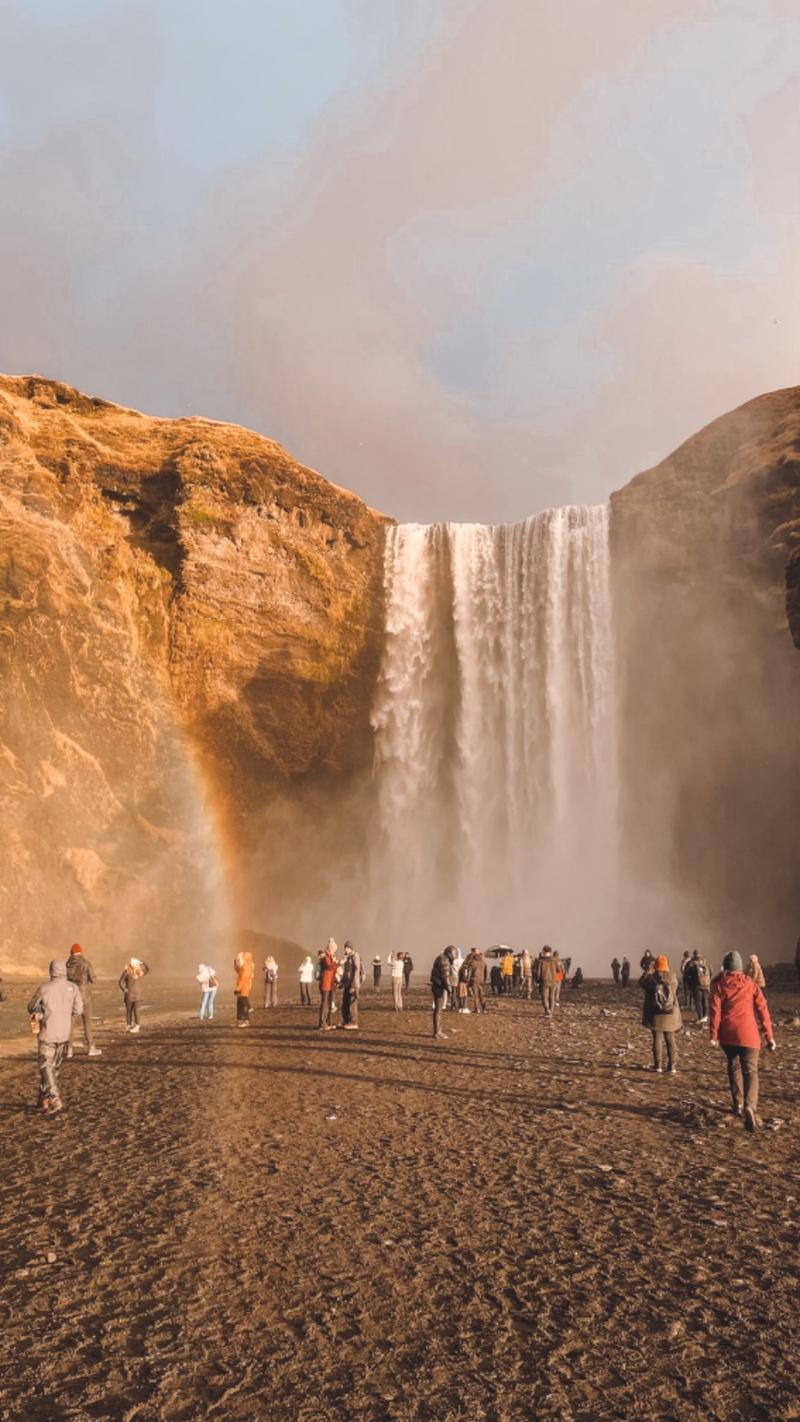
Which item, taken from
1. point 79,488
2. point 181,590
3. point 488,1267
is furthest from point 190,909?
point 488,1267

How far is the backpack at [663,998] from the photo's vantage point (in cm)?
1227

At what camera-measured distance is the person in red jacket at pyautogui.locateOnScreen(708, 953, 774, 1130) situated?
30.0 ft

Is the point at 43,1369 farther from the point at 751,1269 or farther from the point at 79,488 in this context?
the point at 79,488

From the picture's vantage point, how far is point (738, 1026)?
9.30 metres

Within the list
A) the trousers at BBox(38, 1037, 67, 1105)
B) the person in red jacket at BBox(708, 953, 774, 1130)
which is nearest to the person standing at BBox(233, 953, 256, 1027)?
the trousers at BBox(38, 1037, 67, 1105)

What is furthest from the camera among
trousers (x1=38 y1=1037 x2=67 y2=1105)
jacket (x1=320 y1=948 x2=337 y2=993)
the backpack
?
jacket (x1=320 y1=948 x2=337 y2=993)

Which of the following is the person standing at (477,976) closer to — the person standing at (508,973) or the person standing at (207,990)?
the person standing at (207,990)

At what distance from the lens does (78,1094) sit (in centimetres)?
1195

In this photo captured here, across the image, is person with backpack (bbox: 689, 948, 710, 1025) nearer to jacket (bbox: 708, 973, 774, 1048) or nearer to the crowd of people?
the crowd of people

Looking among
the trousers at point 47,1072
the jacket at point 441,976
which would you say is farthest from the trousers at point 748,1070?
the trousers at point 47,1072

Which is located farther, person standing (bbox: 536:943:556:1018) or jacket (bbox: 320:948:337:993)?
person standing (bbox: 536:943:556:1018)

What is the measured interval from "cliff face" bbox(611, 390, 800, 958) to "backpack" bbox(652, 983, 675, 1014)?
38027 mm

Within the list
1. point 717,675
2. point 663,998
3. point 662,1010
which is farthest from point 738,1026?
point 717,675

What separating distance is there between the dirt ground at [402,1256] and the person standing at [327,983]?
21.5 feet
